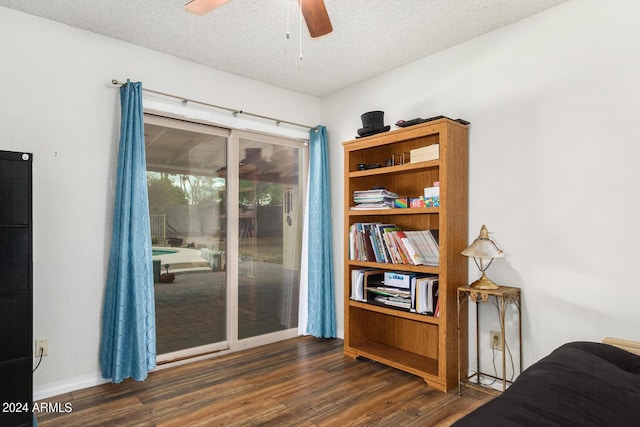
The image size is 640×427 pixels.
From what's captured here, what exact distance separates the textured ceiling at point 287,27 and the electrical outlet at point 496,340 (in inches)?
88.1

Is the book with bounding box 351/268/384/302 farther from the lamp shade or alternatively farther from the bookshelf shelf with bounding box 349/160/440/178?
the lamp shade

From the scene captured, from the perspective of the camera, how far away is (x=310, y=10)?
6.01 ft

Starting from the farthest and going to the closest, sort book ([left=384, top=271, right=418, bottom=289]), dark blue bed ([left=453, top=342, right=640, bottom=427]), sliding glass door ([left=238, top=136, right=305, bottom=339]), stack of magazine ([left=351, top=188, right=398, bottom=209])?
sliding glass door ([left=238, top=136, right=305, bottom=339]) < stack of magazine ([left=351, top=188, right=398, bottom=209]) < book ([left=384, top=271, right=418, bottom=289]) < dark blue bed ([left=453, top=342, right=640, bottom=427])

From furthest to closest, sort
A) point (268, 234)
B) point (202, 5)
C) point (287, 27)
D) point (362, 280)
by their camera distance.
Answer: point (268, 234)
point (362, 280)
point (287, 27)
point (202, 5)

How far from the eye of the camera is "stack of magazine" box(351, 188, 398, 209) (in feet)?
10.4

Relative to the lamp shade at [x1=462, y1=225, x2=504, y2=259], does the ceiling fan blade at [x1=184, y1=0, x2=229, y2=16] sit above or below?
above

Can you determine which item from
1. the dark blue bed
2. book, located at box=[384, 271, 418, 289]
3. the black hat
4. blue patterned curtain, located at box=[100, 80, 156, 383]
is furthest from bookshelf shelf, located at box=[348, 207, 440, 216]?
blue patterned curtain, located at box=[100, 80, 156, 383]

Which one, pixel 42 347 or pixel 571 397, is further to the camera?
pixel 42 347

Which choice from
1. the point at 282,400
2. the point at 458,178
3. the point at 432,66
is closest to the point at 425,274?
the point at 458,178

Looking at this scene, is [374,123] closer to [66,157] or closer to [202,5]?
[202,5]

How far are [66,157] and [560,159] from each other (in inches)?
134

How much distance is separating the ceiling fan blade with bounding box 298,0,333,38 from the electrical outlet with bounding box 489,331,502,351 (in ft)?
7.69

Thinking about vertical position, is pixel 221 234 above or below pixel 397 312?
above

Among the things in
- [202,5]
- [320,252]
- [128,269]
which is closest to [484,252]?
[320,252]
